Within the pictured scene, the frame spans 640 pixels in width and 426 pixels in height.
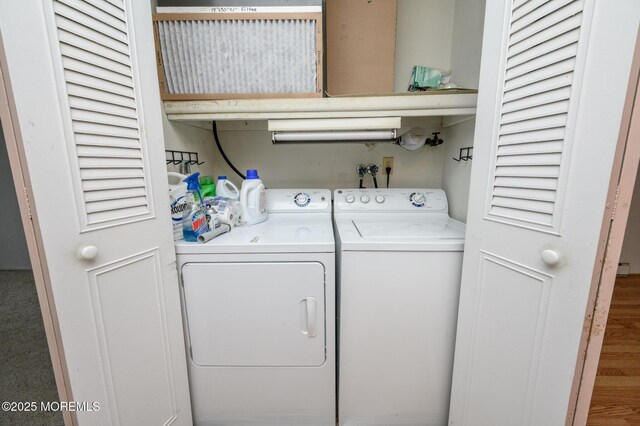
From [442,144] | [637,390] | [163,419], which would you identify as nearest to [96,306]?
[163,419]

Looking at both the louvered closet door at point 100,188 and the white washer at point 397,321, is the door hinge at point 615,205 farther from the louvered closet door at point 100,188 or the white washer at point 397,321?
the louvered closet door at point 100,188

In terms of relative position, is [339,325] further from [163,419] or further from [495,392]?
[163,419]

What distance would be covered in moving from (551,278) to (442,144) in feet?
4.27

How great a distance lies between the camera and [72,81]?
76 centimetres

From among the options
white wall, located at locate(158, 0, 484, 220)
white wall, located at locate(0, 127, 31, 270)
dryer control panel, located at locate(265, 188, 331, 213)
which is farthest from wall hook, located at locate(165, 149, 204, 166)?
white wall, located at locate(0, 127, 31, 270)

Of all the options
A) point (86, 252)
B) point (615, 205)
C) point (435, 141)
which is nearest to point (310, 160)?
point (435, 141)

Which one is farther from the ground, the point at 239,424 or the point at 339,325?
the point at 339,325

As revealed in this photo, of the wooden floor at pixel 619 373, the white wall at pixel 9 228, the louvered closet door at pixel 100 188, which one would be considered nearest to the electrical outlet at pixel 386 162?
the louvered closet door at pixel 100 188

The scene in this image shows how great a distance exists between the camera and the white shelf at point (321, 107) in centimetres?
131

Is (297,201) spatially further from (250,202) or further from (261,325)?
(261,325)

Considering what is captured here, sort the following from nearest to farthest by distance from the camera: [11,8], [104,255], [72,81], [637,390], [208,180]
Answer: [11,8] → [72,81] → [104,255] → [637,390] → [208,180]

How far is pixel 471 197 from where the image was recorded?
1042 millimetres

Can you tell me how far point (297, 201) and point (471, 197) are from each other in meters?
1.05

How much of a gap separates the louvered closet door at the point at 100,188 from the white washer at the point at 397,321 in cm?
85
